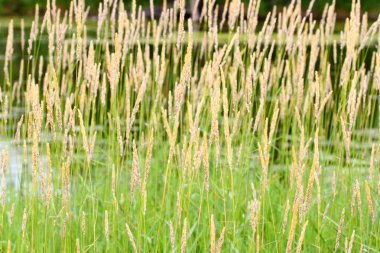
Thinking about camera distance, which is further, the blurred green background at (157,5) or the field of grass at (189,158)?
the blurred green background at (157,5)

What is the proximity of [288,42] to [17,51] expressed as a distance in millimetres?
16573

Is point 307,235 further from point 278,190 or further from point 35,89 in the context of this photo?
point 35,89

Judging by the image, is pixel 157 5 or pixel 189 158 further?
pixel 157 5

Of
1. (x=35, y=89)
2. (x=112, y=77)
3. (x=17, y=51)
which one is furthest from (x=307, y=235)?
(x=17, y=51)

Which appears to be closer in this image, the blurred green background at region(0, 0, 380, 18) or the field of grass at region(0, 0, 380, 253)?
the field of grass at region(0, 0, 380, 253)

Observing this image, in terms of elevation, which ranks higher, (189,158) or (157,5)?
(189,158)

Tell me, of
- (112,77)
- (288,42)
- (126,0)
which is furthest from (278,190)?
(126,0)

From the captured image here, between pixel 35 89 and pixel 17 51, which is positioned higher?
pixel 35 89

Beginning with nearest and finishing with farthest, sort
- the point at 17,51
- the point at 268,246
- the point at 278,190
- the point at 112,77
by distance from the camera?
the point at 112,77
the point at 268,246
the point at 278,190
the point at 17,51

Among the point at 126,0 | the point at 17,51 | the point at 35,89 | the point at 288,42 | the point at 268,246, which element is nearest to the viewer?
the point at 35,89

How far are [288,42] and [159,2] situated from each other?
29818 millimetres

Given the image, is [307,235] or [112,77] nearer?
[112,77]

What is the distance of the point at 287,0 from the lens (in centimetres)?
3325

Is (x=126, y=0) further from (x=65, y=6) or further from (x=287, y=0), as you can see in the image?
(x=287, y=0)
